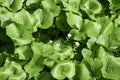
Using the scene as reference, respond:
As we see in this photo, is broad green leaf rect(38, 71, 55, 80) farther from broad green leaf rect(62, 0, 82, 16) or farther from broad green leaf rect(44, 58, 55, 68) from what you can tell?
broad green leaf rect(62, 0, 82, 16)

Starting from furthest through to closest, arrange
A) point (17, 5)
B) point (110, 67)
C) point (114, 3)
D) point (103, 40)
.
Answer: point (114, 3) → point (17, 5) → point (103, 40) → point (110, 67)

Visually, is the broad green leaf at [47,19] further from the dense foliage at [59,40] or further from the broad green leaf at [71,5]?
the broad green leaf at [71,5]

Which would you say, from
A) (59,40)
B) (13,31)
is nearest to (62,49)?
(59,40)

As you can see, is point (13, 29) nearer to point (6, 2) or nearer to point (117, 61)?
point (6, 2)

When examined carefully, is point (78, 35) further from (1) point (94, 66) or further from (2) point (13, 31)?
(2) point (13, 31)

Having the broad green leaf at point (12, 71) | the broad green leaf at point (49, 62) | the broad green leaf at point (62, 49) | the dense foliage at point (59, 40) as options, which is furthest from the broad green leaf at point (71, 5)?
the broad green leaf at point (12, 71)

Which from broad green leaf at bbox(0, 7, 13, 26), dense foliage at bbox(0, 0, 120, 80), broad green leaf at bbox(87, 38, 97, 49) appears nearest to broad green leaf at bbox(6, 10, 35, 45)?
dense foliage at bbox(0, 0, 120, 80)
